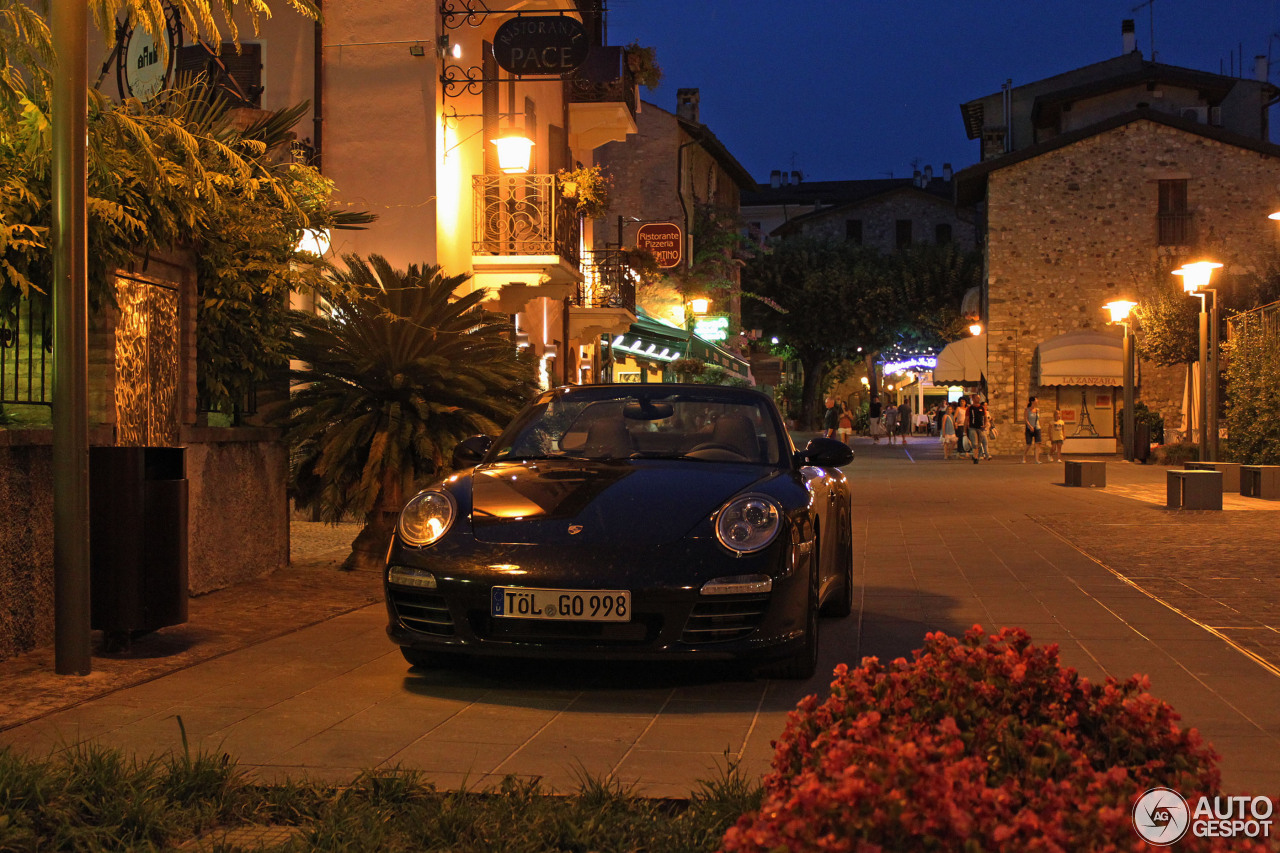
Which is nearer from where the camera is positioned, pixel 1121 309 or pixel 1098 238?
pixel 1121 309

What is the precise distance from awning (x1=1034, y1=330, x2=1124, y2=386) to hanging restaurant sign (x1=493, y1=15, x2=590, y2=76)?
81.8ft

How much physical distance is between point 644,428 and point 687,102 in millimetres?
46315

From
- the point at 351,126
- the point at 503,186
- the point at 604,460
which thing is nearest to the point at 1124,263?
the point at 503,186

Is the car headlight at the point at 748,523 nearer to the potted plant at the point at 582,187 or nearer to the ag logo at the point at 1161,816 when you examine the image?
the ag logo at the point at 1161,816

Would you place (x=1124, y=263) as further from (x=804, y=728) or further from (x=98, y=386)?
A: (x=804, y=728)

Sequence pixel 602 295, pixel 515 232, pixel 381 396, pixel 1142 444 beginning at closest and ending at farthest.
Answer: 1. pixel 381 396
2. pixel 515 232
3. pixel 602 295
4. pixel 1142 444

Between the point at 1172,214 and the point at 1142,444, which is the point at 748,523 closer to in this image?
the point at 1142,444

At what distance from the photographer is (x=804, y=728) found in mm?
2803

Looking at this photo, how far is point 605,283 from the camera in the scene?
25281 mm

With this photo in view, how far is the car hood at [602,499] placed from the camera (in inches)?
226

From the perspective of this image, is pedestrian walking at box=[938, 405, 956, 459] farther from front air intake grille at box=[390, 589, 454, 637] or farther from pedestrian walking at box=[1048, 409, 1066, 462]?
front air intake grille at box=[390, 589, 454, 637]

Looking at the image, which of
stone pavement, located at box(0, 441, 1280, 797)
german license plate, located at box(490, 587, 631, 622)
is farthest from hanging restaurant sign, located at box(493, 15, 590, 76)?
german license plate, located at box(490, 587, 631, 622)

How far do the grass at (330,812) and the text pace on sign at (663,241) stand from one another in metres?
28.9

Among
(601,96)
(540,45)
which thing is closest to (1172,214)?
(601,96)
